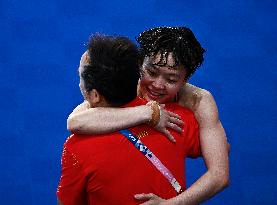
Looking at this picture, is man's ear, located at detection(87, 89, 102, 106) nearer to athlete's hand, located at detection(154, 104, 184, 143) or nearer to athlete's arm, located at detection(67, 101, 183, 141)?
athlete's arm, located at detection(67, 101, 183, 141)

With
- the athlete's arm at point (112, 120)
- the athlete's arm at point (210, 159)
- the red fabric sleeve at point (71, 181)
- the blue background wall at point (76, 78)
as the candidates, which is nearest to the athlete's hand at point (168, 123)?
the athlete's arm at point (112, 120)

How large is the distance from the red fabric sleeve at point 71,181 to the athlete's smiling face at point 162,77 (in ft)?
1.28

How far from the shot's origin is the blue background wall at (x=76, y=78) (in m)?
3.19

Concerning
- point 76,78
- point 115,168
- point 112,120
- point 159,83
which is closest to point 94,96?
point 112,120

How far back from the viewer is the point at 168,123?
137 cm

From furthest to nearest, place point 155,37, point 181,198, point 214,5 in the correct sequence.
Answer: point 214,5 → point 155,37 → point 181,198

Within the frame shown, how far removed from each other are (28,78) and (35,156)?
0.46 m

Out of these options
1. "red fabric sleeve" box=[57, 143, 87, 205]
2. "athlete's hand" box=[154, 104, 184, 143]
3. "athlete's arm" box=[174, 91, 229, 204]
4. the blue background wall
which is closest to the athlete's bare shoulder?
"athlete's arm" box=[174, 91, 229, 204]

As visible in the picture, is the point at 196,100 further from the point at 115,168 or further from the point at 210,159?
the point at 115,168

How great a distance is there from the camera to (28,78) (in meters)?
3.23

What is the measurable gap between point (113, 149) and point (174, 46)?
0.45 meters

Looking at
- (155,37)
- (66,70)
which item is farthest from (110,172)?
(66,70)

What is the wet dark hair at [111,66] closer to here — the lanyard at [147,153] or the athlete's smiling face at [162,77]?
the lanyard at [147,153]

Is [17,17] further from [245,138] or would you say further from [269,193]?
[269,193]
